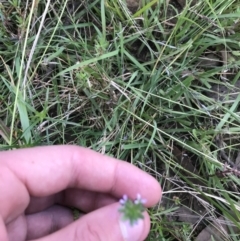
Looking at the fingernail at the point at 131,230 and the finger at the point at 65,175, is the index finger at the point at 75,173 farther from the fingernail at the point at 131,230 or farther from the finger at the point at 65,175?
the fingernail at the point at 131,230

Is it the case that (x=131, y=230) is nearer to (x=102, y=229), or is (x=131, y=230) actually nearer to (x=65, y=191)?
(x=102, y=229)

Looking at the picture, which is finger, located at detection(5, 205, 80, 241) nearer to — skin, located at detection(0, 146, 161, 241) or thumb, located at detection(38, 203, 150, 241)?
skin, located at detection(0, 146, 161, 241)

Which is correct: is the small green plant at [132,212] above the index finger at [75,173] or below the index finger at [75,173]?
above

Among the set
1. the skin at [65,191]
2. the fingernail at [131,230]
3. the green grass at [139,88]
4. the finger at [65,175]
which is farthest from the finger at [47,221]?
the fingernail at [131,230]

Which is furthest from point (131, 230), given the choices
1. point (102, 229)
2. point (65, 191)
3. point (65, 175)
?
point (65, 191)

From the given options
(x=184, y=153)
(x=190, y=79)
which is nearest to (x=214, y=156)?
(x=184, y=153)

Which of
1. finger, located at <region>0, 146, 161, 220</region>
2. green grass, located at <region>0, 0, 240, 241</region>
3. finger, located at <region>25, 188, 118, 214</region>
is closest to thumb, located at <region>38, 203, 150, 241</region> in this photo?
finger, located at <region>0, 146, 161, 220</region>
